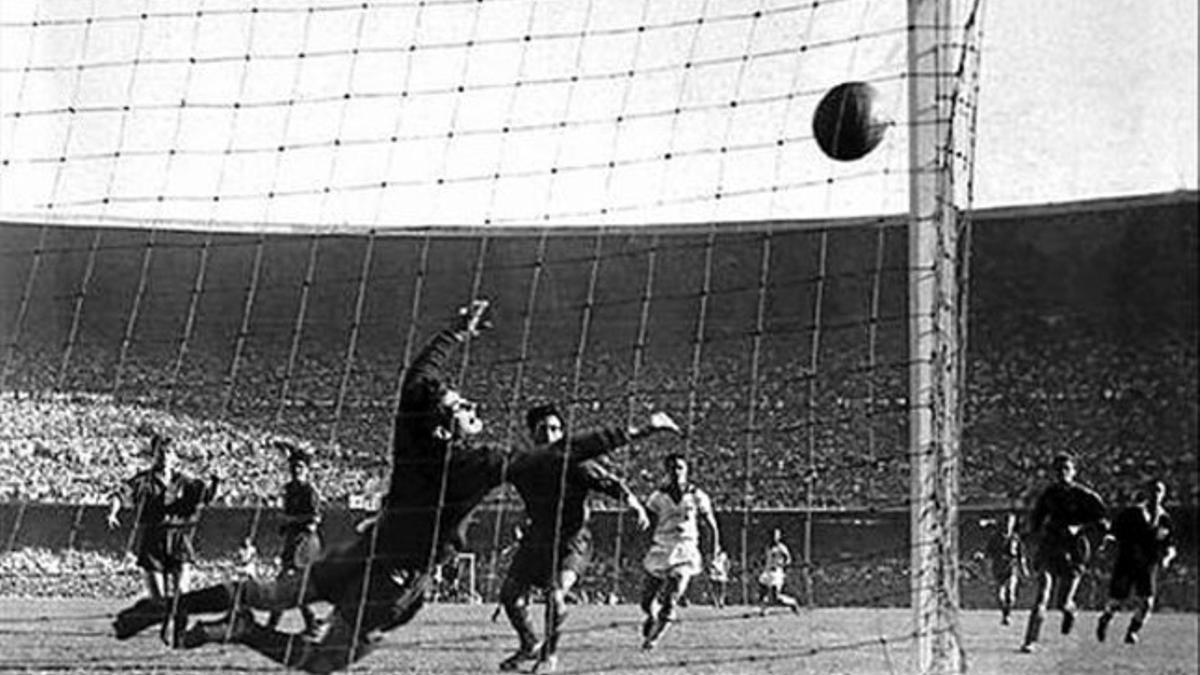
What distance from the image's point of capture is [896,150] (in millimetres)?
4520

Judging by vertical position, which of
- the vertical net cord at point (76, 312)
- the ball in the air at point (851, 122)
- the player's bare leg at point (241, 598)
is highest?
the vertical net cord at point (76, 312)

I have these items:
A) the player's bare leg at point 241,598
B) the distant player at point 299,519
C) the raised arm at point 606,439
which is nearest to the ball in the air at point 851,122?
the raised arm at point 606,439

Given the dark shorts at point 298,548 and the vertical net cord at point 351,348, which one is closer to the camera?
the dark shorts at point 298,548

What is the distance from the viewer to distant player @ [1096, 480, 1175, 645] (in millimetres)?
6090

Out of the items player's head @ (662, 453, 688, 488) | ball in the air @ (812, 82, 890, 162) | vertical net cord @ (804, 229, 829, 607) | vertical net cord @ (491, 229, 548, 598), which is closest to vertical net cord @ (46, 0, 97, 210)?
ball in the air @ (812, 82, 890, 162)

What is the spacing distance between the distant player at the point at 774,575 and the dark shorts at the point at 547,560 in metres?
3.95

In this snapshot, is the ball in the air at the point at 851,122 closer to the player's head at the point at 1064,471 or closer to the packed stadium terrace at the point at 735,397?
the player's head at the point at 1064,471

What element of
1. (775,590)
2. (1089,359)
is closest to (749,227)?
(775,590)

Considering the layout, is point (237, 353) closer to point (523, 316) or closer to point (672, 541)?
point (523, 316)

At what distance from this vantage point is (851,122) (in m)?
4.32

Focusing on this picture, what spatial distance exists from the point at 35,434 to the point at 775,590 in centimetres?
403

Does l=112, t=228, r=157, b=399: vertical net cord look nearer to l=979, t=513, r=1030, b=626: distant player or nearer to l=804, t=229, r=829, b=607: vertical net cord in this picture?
l=804, t=229, r=829, b=607: vertical net cord

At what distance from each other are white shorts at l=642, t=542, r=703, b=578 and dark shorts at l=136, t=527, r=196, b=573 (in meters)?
1.78

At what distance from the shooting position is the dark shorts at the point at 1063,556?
19.4 ft
